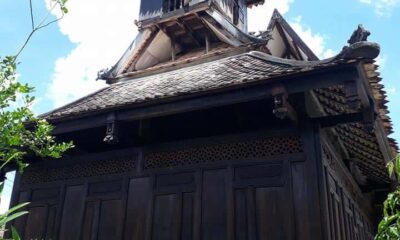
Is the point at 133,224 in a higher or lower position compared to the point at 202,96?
lower

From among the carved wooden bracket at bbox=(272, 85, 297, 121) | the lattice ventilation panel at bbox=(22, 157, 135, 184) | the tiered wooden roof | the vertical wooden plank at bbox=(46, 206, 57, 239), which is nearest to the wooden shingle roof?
the tiered wooden roof

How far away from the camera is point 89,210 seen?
25.0ft

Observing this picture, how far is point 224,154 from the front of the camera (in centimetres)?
693

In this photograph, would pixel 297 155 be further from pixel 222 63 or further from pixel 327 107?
pixel 222 63

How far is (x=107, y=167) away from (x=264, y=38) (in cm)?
419

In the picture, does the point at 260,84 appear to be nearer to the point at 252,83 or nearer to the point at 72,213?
the point at 252,83

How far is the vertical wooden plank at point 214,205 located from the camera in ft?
21.2

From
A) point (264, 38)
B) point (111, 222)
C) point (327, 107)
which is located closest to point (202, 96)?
point (327, 107)

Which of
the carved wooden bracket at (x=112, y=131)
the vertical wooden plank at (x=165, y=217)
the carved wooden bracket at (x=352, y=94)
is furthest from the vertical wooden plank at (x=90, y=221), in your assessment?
the carved wooden bracket at (x=352, y=94)

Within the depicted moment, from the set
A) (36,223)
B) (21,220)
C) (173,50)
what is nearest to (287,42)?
(173,50)

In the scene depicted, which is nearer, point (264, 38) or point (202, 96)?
point (202, 96)

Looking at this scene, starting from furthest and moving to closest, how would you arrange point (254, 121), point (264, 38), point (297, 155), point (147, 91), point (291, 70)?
point (264, 38) → point (147, 91) → point (254, 121) → point (297, 155) → point (291, 70)

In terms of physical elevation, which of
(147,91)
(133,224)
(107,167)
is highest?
(147,91)

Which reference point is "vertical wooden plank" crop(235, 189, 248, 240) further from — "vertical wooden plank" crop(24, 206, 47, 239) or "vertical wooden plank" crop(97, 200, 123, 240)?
"vertical wooden plank" crop(24, 206, 47, 239)
